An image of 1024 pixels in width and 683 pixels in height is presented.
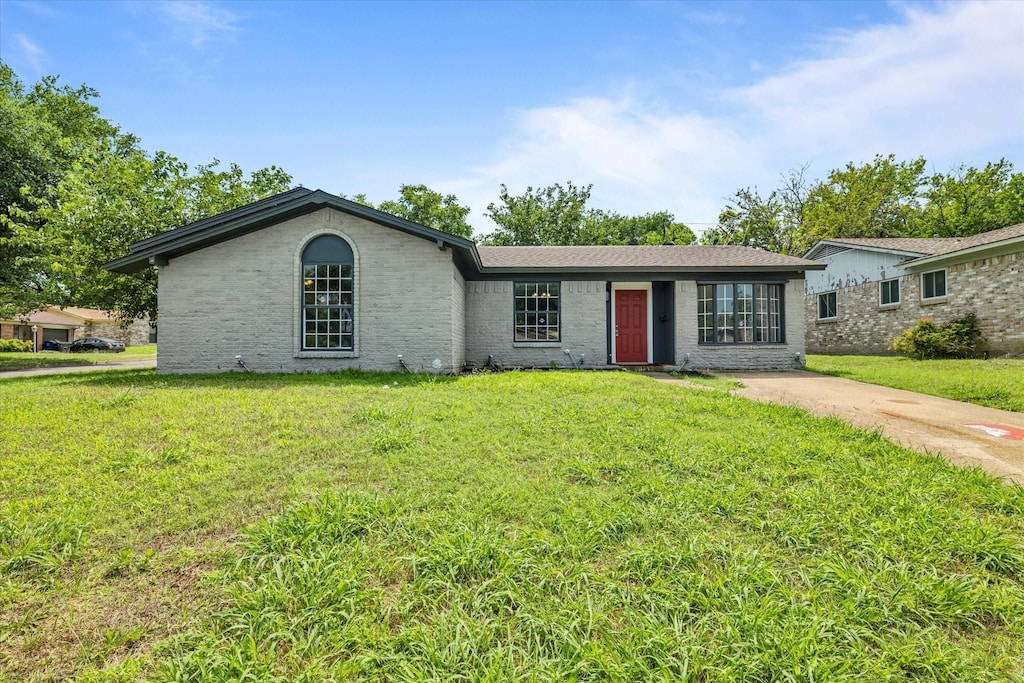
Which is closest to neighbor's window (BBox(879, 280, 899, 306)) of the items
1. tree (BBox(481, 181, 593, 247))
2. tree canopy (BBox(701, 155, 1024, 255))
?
tree canopy (BBox(701, 155, 1024, 255))

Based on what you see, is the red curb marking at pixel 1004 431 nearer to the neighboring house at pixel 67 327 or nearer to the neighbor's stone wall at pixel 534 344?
the neighbor's stone wall at pixel 534 344

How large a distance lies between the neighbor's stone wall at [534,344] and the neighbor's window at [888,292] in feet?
42.9

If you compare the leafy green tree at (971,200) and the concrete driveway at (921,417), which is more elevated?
the leafy green tree at (971,200)

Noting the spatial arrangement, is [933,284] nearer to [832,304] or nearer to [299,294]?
[832,304]

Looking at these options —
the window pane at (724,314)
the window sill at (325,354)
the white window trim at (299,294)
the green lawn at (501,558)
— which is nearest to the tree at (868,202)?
the window pane at (724,314)

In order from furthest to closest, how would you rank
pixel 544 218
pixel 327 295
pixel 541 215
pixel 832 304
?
pixel 544 218
pixel 541 215
pixel 832 304
pixel 327 295

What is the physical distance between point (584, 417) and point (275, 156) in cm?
2164

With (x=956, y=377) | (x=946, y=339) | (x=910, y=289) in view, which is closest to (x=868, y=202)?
(x=910, y=289)

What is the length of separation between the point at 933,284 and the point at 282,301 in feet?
70.0

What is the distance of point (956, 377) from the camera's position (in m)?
9.93

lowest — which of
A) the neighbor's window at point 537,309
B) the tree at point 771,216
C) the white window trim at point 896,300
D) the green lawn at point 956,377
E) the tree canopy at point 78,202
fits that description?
the green lawn at point 956,377

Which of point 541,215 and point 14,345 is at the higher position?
point 541,215

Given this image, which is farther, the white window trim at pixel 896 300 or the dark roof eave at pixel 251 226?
the white window trim at pixel 896 300

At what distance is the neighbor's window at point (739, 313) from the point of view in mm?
13398
